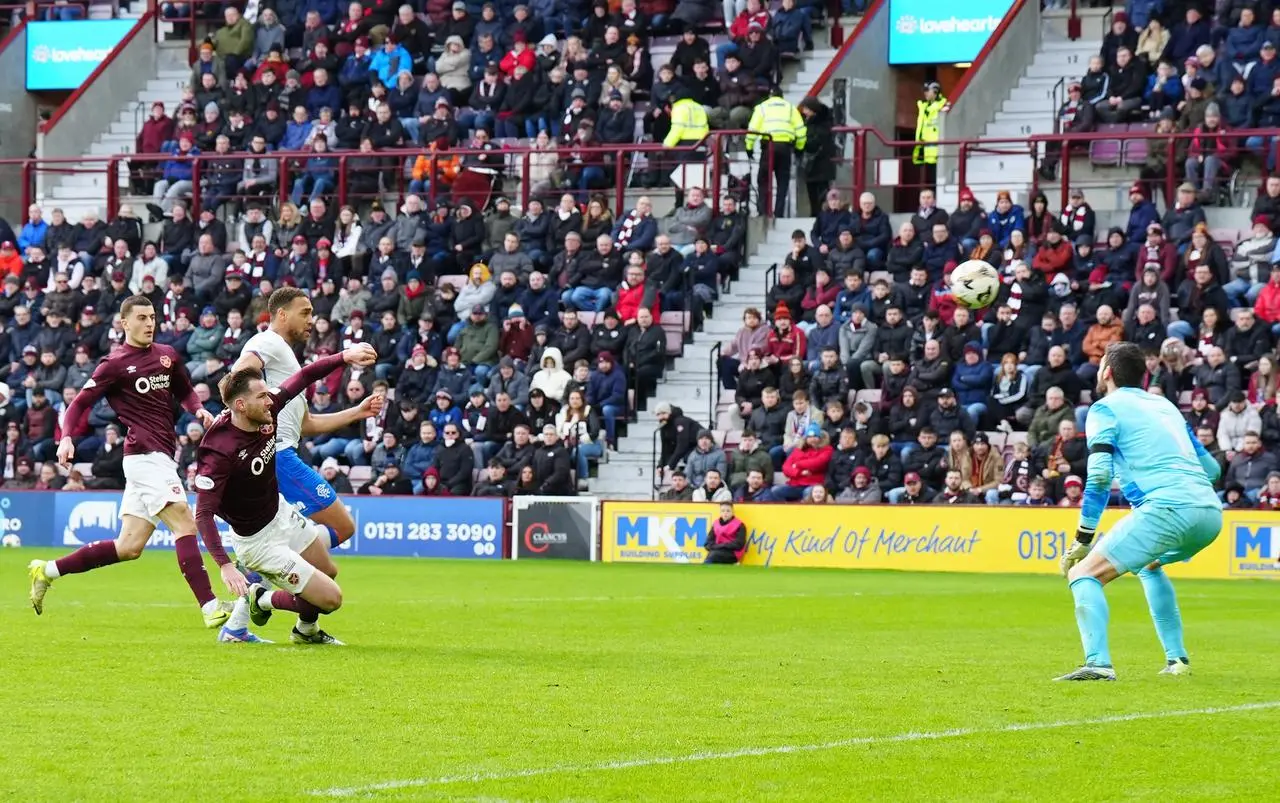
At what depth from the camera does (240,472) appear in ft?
41.8

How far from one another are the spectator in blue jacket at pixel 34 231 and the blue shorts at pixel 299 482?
2414 cm

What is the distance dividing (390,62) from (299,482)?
949 inches

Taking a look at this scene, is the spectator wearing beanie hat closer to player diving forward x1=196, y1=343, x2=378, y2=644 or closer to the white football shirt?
the white football shirt

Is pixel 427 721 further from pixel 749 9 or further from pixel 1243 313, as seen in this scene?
pixel 749 9

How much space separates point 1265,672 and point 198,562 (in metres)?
6.66

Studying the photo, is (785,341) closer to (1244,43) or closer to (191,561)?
(1244,43)

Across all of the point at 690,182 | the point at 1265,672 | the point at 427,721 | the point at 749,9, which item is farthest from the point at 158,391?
the point at 749,9

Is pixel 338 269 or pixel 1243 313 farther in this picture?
pixel 338 269

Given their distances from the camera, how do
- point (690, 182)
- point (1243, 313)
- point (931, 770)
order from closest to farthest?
point (931, 770), point (1243, 313), point (690, 182)

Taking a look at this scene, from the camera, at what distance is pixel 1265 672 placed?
1224 cm

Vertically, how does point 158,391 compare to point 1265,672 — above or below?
above

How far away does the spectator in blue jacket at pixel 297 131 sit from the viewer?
121ft

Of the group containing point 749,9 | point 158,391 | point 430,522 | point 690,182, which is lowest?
point 430,522

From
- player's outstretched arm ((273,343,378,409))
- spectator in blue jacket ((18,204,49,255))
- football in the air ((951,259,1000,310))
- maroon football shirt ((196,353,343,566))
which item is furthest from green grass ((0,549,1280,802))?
spectator in blue jacket ((18,204,49,255))
